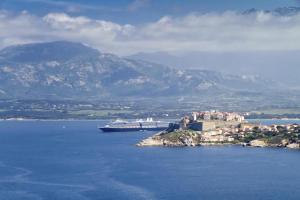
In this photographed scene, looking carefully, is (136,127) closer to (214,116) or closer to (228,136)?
(214,116)

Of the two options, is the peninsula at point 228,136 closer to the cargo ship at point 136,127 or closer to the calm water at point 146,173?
the calm water at point 146,173

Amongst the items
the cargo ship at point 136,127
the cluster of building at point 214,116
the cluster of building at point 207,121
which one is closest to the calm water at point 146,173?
the cluster of building at point 207,121

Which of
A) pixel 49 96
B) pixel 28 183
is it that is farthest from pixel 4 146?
pixel 49 96

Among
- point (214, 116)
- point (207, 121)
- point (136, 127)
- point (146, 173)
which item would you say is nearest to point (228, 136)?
point (207, 121)

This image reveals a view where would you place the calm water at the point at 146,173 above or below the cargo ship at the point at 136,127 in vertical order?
below

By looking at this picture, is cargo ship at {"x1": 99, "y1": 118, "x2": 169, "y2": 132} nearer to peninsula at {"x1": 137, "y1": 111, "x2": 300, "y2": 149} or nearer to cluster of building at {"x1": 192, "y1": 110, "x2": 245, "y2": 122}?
cluster of building at {"x1": 192, "y1": 110, "x2": 245, "y2": 122}

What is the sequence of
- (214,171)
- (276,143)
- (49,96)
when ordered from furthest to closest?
1. (49,96)
2. (276,143)
3. (214,171)

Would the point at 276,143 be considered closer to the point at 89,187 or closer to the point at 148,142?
the point at 148,142

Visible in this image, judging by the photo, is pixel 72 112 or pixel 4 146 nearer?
pixel 4 146
